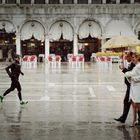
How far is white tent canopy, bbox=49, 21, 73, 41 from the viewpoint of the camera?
64.1m

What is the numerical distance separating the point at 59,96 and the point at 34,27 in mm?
42168

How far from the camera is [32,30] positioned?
6438cm

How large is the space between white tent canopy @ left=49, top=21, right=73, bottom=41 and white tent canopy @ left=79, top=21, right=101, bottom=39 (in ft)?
4.54

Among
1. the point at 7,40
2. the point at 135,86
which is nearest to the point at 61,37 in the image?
the point at 7,40

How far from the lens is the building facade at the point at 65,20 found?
6394 centimetres

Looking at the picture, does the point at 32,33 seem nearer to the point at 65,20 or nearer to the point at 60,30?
the point at 60,30

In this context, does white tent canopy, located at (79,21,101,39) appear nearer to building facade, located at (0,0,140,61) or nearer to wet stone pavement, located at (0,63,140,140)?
building facade, located at (0,0,140,61)

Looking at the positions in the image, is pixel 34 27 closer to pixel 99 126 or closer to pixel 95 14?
pixel 95 14

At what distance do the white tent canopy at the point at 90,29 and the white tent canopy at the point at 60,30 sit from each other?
4.54 ft

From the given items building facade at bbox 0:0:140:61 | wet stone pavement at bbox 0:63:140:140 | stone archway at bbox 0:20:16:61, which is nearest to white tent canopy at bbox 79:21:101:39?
building facade at bbox 0:0:140:61

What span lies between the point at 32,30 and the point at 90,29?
6884 millimetres

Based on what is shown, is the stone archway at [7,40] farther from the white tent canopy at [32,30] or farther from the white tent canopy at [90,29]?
the white tent canopy at [90,29]

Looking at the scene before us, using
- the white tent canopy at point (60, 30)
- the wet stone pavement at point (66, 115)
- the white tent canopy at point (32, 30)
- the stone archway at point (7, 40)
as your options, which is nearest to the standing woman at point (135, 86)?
the wet stone pavement at point (66, 115)

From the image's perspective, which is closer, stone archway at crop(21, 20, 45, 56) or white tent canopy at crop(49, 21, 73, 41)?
white tent canopy at crop(49, 21, 73, 41)
